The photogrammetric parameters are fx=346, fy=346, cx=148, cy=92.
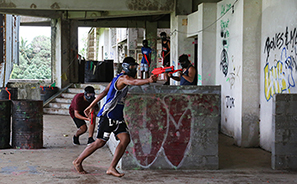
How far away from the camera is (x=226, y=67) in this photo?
843 centimetres

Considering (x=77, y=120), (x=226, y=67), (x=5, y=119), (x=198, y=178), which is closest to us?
(x=198, y=178)

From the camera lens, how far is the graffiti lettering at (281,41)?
236 inches

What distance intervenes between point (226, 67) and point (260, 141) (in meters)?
2.09

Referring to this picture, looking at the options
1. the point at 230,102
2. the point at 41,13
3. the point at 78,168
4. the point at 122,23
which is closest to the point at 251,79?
the point at 230,102

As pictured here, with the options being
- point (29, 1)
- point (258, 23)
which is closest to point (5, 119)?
point (258, 23)

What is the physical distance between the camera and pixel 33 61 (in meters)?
41.9

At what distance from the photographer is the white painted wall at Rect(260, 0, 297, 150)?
605cm

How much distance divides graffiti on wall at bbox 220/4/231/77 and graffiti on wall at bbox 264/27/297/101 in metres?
1.53

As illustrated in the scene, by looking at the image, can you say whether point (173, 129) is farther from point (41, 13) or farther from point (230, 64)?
point (41, 13)

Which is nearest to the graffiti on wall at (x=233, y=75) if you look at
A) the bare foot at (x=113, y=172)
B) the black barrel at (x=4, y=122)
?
the bare foot at (x=113, y=172)

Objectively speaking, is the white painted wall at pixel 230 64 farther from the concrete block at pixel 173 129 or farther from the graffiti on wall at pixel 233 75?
the concrete block at pixel 173 129

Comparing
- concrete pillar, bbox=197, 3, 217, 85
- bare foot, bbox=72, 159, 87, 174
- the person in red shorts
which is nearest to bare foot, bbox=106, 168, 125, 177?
bare foot, bbox=72, 159, 87, 174

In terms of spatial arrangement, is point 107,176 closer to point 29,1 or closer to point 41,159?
point 41,159

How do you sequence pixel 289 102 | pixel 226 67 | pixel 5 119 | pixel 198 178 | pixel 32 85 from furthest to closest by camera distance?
pixel 32 85 → pixel 226 67 → pixel 5 119 → pixel 289 102 → pixel 198 178
